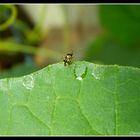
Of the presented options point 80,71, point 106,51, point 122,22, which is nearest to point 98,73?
point 80,71

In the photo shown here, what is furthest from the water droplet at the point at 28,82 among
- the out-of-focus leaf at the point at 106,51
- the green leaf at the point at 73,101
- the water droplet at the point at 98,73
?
the out-of-focus leaf at the point at 106,51

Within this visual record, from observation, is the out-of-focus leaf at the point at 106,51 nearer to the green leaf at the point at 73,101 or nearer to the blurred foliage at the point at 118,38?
the blurred foliage at the point at 118,38

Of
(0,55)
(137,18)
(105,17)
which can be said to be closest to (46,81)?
(137,18)

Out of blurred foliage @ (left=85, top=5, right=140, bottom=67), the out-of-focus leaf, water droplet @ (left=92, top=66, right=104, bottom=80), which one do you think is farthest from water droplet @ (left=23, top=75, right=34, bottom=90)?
the out-of-focus leaf

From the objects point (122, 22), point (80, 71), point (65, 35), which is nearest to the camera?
point (80, 71)

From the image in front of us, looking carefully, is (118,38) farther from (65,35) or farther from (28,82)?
(28,82)

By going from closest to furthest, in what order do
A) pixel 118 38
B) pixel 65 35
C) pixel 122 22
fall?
pixel 122 22, pixel 118 38, pixel 65 35
